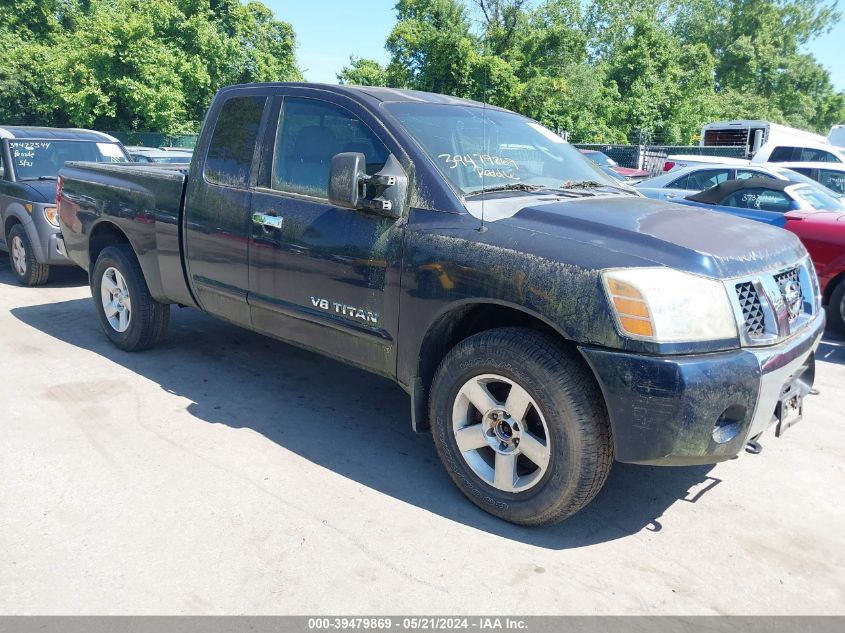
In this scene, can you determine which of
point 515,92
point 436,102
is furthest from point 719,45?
point 436,102

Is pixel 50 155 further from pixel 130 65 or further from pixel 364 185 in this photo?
pixel 130 65

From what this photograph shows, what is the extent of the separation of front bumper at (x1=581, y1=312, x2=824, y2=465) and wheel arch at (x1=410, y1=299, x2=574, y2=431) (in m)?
0.48

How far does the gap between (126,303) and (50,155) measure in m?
4.05

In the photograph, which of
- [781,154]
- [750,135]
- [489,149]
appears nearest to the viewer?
[489,149]

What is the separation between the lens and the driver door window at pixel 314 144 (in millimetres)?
3820

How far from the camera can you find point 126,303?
5441 mm

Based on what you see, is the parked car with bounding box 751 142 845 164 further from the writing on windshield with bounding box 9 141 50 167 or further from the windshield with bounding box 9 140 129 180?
the writing on windshield with bounding box 9 141 50 167

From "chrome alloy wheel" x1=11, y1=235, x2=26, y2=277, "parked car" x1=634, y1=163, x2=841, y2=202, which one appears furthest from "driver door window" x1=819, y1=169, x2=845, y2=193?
"chrome alloy wheel" x1=11, y1=235, x2=26, y2=277

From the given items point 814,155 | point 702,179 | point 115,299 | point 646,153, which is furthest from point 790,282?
point 646,153

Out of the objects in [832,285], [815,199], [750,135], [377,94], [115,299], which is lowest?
[115,299]

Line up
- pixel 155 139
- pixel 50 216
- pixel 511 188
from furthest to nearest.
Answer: pixel 155 139 < pixel 50 216 < pixel 511 188

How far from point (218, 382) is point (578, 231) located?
3015mm

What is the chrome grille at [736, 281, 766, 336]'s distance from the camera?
9.56 ft

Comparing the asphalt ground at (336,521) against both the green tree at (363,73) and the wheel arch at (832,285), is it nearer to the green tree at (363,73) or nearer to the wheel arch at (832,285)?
the wheel arch at (832,285)
